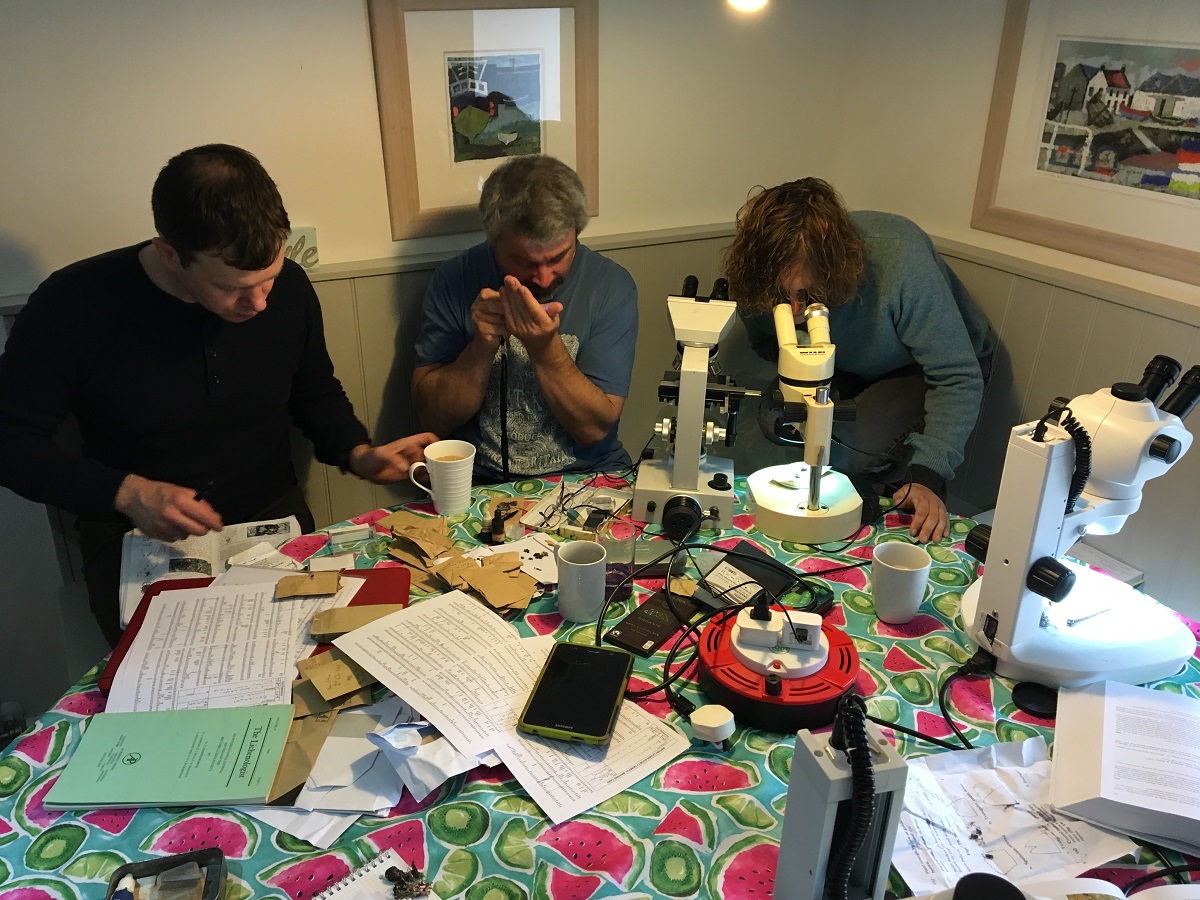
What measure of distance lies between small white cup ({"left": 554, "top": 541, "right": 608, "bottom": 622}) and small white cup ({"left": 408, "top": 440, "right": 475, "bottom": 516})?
329 millimetres

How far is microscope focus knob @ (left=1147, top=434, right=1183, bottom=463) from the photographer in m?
1.04

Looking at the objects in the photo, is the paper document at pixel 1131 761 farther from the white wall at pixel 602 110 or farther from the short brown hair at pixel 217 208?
the short brown hair at pixel 217 208

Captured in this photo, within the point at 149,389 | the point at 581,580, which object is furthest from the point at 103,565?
the point at 581,580

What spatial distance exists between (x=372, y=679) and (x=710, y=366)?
772 millimetres

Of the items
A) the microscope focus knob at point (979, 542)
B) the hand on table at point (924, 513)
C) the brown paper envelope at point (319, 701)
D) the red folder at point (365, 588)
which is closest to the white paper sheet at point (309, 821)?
the brown paper envelope at point (319, 701)

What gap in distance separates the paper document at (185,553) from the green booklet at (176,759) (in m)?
0.30

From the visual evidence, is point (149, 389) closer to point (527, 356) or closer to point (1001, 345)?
point (527, 356)

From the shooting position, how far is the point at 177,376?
5.57ft

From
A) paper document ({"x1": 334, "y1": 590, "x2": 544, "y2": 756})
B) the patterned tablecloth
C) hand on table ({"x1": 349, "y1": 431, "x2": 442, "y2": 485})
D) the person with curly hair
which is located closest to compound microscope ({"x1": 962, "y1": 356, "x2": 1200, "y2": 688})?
the patterned tablecloth

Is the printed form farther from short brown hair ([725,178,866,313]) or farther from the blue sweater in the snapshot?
the blue sweater

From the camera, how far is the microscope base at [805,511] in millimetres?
1456

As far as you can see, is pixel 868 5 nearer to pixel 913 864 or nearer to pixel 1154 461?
pixel 1154 461

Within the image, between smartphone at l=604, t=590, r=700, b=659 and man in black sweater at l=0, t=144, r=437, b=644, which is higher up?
man in black sweater at l=0, t=144, r=437, b=644

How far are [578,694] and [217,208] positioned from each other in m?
1.00
